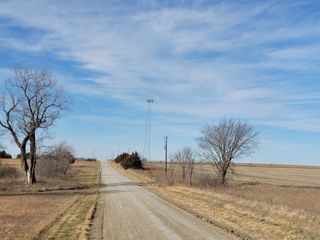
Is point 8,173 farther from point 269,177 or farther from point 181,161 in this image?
point 269,177

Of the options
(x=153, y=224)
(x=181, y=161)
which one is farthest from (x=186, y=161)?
(x=153, y=224)

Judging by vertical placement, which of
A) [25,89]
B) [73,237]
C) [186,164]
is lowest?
[73,237]

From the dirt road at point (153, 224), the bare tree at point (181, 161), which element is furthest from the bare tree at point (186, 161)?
the dirt road at point (153, 224)

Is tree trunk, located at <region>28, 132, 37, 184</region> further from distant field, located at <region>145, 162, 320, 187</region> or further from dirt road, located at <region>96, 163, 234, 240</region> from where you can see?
dirt road, located at <region>96, 163, 234, 240</region>

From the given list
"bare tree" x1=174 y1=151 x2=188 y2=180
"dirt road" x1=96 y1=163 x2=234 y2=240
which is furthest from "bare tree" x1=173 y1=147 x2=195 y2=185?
"dirt road" x1=96 y1=163 x2=234 y2=240

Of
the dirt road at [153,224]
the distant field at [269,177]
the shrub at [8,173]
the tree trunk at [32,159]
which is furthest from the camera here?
the distant field at [269,177]

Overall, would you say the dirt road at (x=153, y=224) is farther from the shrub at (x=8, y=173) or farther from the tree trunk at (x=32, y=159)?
the shrub at (x=8, y=173)

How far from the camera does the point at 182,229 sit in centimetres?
1712

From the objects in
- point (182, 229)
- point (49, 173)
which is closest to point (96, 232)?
point (182, 229)

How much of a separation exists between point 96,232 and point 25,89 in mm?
36346

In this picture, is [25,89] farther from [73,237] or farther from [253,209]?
[73,237]

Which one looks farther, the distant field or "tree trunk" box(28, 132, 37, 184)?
the distant field

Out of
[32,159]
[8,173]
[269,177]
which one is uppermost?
[32,159]

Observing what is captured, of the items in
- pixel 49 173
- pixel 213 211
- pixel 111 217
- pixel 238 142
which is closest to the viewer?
pixel 111 217
